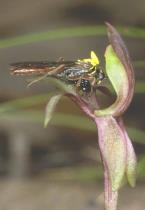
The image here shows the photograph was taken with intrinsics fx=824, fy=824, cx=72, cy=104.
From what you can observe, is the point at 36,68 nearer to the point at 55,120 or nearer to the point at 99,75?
the point at 99,75

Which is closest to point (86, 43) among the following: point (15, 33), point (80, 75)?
point (15, 33)

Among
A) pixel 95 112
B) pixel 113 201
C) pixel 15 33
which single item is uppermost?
pixel 95 112

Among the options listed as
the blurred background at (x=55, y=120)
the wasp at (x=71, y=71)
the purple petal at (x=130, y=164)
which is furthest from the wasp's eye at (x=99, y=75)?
the blurred background at (x=55, y=120)

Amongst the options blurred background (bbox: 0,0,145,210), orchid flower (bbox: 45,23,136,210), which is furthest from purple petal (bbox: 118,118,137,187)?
blurred background (bbox: 0,0,145,210)

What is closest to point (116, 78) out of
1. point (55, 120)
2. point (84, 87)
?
point (84, 87)

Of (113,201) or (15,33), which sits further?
(15,33)

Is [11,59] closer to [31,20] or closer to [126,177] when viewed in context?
[31,20]
